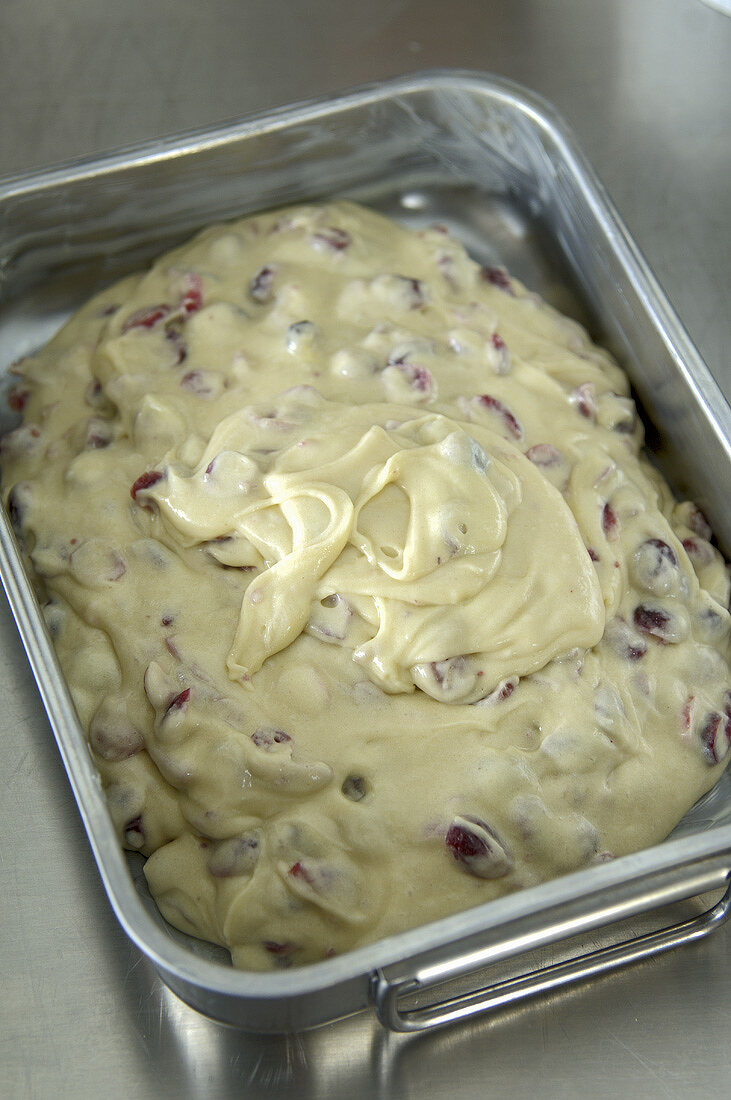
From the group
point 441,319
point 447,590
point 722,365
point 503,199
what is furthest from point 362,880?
point 503,199

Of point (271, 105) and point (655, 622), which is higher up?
point (271, 105)

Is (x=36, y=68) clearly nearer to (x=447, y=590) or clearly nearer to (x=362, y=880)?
(x=447, y=590)

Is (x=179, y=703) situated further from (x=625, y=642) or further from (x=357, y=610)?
(x=625, y=642)

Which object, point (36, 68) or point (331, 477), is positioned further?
point (36, 68)

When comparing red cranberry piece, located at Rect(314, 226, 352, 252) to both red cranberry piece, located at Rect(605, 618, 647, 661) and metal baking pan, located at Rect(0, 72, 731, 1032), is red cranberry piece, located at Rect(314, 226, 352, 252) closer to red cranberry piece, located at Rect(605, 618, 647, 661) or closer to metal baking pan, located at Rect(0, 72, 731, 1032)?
metal baking pan, located at Rect(0, 72, 731, 1032)

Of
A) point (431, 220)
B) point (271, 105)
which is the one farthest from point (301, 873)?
point (271, 105)

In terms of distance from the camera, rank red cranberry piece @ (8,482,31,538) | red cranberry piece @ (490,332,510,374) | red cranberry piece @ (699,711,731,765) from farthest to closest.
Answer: red cranberry piece @ (490,332,510,374) → red cranberry piece @ (8,482,31,538) → red cranberry piece @ (699,711,731,765)

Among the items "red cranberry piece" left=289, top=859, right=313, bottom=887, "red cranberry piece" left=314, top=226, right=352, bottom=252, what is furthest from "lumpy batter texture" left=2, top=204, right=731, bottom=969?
"red cranberry piece" left=314, top=226, right=352, bottom=252
